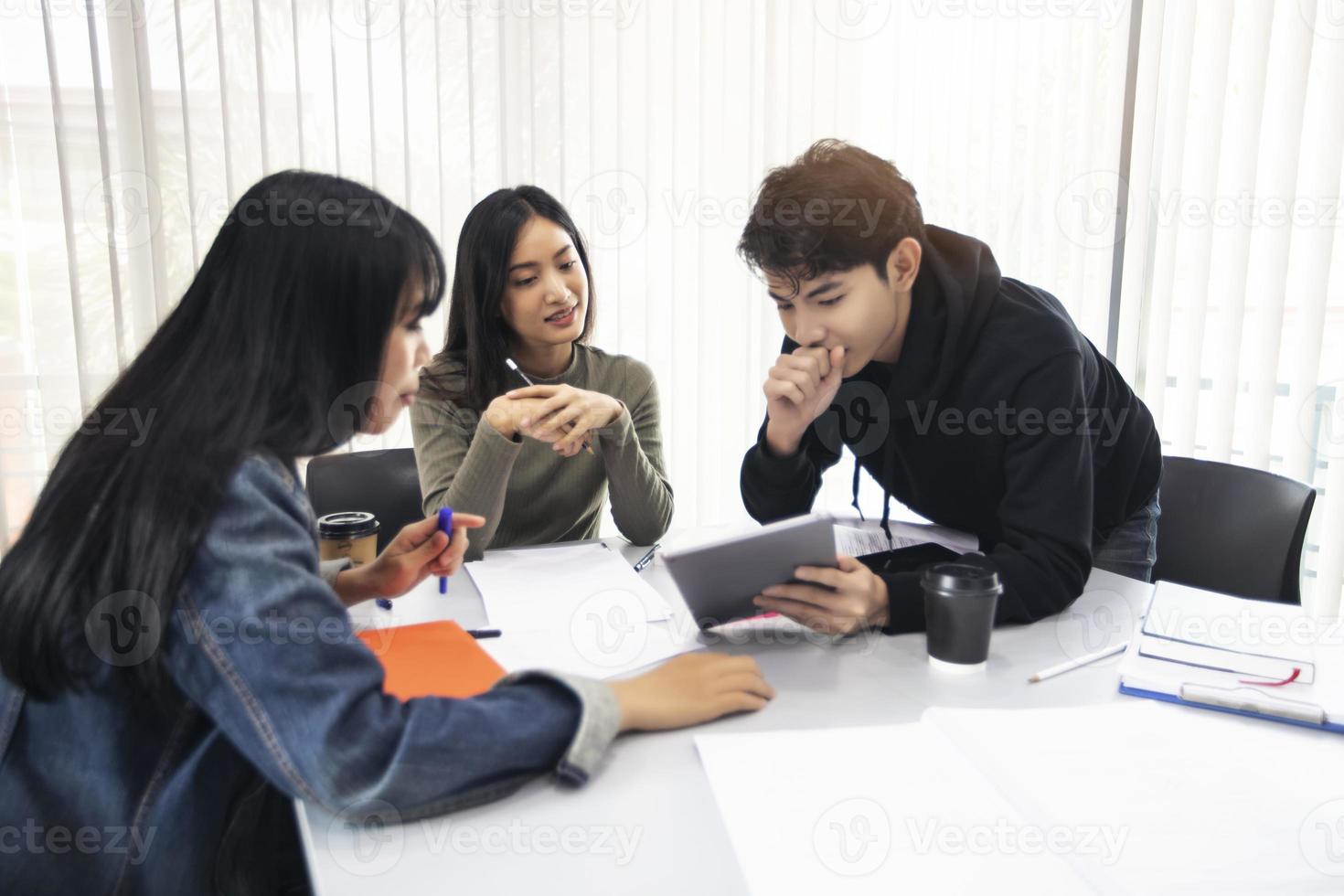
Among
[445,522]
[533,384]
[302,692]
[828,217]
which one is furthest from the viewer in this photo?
[533,384]

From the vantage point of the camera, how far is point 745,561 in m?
0.90

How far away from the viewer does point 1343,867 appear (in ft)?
1.97

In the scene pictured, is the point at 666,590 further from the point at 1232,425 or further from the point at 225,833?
the point at 1232,425

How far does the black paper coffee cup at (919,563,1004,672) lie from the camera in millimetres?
919

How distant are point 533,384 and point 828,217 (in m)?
0.80

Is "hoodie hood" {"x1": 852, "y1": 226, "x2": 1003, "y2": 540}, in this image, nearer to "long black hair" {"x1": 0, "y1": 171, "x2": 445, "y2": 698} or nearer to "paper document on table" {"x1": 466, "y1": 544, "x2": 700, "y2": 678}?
"paper document on table" {"x1": 466, "y1": 544, "x2": 700, "y2": 678}

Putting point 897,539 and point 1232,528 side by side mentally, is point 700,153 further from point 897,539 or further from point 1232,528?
point 1232,528

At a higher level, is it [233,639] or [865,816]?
[233,639]

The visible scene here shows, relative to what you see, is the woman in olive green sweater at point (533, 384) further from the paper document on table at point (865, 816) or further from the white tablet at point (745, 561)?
the paper document on table at point (865, 816)

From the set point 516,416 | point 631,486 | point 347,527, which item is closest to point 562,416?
point 516,416

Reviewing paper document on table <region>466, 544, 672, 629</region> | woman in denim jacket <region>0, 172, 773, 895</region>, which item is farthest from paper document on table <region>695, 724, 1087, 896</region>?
paper document on table <region>466, 544, 672, 629</region>

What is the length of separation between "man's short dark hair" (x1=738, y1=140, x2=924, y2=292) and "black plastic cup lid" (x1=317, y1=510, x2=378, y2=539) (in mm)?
674

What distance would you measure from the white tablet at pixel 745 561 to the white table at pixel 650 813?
0.29 ft

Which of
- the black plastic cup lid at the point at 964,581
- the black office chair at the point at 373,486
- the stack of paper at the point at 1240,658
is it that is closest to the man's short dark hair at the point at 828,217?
the black plastic cup lid at the point at 964,581
